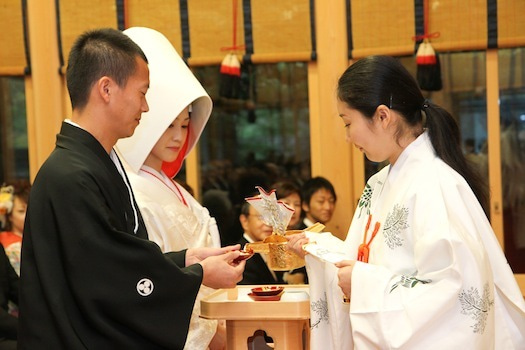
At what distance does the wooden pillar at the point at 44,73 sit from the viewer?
5.85 m

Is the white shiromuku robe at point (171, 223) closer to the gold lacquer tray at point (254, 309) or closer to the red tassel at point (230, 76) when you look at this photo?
the gold lacquer tray at point (254, 309)

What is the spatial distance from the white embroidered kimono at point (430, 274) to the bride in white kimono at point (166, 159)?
0.85 m

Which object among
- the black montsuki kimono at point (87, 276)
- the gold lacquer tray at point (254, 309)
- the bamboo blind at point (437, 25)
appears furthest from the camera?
the bamboo blind at point (437, 25)

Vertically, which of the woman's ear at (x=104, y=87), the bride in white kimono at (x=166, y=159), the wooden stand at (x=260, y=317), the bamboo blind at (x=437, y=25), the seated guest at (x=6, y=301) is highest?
the bamboo blind at (x=437, y=25)

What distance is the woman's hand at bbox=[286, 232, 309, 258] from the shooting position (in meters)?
2.77

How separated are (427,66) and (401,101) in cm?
278

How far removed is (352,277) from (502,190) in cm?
329

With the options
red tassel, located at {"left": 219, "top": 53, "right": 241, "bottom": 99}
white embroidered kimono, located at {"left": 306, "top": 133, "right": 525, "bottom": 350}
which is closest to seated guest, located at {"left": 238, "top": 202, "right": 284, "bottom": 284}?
red tassel, located at {"left": 219, "top": 53, "right": 241, "bottom": 99}

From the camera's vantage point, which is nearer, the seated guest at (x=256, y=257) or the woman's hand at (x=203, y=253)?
the woman's hand at (x=203, y=253)

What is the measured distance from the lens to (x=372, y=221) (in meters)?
2.62

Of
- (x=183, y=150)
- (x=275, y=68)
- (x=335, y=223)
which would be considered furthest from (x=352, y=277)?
(x=275, y=68)

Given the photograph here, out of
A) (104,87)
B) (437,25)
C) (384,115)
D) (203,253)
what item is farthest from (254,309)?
(437,25)

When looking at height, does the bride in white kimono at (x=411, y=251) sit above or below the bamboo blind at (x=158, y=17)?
below

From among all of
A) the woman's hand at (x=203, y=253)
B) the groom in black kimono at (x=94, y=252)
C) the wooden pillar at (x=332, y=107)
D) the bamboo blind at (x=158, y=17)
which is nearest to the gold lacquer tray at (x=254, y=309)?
the woman's hand at (x=203, y=253)
